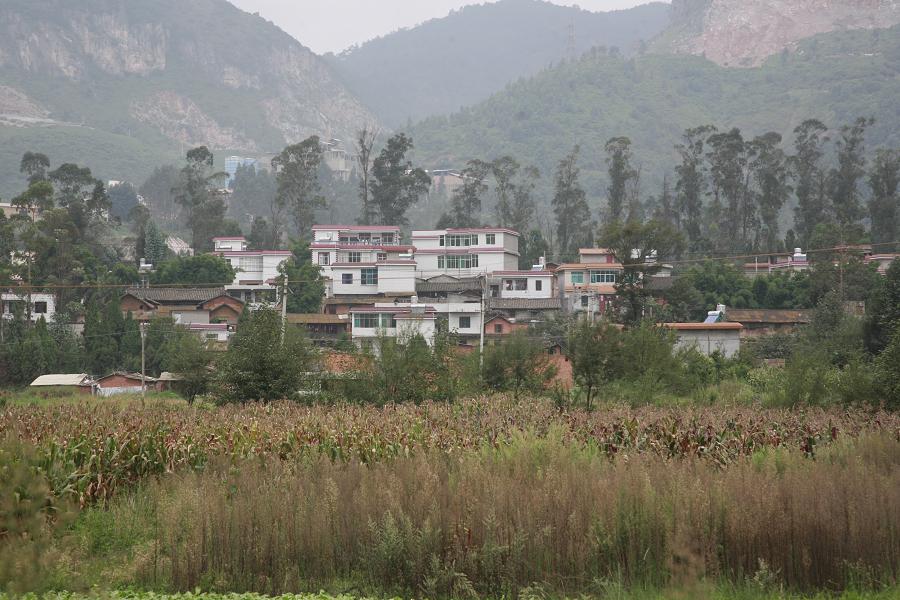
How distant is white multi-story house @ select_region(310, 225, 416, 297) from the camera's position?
231ft

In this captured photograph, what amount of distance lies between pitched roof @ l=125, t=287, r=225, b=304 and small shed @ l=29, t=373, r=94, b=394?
1431 centimetres

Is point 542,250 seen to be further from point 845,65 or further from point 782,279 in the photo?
point 845,65

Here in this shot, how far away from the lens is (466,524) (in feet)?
40.9

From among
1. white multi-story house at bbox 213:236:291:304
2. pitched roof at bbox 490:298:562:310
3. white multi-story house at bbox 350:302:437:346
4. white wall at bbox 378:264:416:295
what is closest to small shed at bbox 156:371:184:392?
white multi-story house at bbox 350:302:437:346

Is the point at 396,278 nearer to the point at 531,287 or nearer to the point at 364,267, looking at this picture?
the point at 364,267

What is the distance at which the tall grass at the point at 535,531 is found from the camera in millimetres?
12125

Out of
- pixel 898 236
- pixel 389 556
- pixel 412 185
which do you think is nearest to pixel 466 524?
pixel 389 556

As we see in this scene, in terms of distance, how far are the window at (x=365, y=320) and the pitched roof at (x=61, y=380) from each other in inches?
631

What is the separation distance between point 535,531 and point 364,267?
59.8m

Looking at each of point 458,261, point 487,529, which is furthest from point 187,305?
point 487,529

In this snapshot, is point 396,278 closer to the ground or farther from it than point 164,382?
farther from it

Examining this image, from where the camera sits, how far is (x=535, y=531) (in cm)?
1221

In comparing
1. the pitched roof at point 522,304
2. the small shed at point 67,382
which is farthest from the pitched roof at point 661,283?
the small shed at point 67,382

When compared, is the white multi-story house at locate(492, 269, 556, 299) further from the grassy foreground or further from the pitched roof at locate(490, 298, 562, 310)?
the grassy foreground
